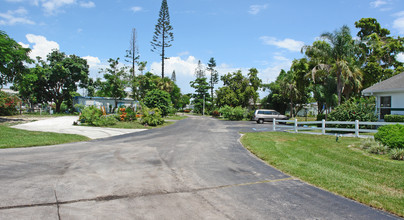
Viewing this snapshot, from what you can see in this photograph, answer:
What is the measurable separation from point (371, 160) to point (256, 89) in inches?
1800

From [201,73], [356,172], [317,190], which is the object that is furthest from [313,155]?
[201,73]

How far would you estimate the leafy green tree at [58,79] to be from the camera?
1571 inches

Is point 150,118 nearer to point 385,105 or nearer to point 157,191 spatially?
point 157,191

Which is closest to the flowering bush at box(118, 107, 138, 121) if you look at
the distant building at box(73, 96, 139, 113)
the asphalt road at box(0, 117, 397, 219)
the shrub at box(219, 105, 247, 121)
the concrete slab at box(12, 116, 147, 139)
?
the concrete slab at box(12, 116, 147, 139)

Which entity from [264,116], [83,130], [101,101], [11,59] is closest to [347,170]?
[83,130]

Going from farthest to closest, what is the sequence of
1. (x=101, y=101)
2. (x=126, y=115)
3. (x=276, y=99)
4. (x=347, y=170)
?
(x=276, y=99)
(x=101, y=101)
(x=126, y=115)
(x=347, y=170)

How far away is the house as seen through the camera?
1922cm

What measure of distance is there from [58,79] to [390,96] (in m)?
43.5

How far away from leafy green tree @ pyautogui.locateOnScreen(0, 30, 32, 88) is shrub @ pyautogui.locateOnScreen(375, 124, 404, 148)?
87.9 ft

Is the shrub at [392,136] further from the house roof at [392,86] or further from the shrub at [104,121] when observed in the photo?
the shrub at [104,121]

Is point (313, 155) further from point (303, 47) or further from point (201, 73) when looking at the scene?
point (201, 73)

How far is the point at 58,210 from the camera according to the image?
4273 millimetres

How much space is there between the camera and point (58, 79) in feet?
134

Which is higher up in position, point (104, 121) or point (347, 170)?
point (104, 121)
